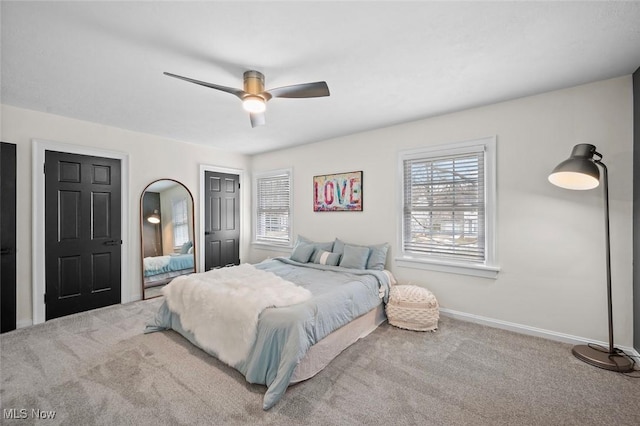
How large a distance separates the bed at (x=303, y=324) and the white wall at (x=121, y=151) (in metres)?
1.52

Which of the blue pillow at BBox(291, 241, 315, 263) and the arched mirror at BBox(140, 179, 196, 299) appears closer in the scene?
the blue pillow at BBox(291, 241, 315, 263)

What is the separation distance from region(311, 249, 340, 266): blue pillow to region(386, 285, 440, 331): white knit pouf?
0.95m

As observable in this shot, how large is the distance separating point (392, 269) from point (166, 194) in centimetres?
376

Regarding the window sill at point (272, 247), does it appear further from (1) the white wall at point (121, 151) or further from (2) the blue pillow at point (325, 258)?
(2) the blue pillow at point (325, 258)

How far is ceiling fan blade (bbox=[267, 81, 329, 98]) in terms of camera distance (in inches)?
84.0

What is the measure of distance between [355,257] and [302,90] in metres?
2.25

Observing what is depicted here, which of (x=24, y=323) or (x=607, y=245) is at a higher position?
(x=607, y=245)

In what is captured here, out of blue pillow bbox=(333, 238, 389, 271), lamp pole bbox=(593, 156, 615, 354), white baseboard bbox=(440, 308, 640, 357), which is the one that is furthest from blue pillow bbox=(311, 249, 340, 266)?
lamp pole bbox=(593, 156, 615, 354)

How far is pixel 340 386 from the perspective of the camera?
2.09 meters

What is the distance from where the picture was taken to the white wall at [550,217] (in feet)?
8.20

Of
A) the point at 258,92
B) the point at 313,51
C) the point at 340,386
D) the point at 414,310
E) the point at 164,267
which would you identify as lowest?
the point at 340,386

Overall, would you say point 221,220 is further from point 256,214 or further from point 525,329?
point 525,329

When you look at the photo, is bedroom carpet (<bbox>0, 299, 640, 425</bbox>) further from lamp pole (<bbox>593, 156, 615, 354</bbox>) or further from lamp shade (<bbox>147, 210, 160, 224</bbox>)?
lamp shade (<bbox>147, 210, 160, 224</bbox>)

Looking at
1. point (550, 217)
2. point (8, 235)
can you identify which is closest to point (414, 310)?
point (550, 217)
